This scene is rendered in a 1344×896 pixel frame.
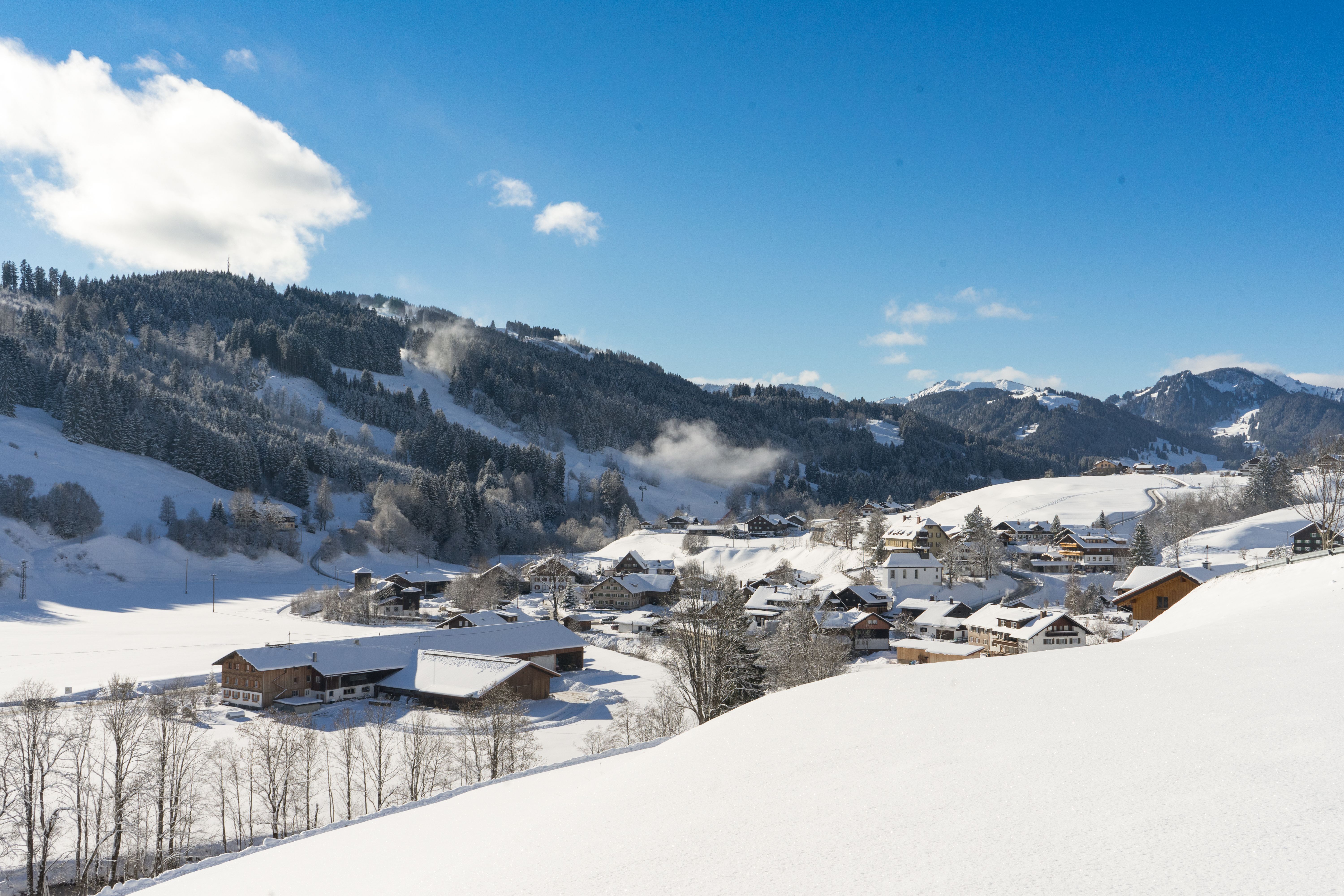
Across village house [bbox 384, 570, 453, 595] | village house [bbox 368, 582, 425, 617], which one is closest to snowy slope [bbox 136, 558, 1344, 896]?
village house [bbox 368, 582, 425, 617]

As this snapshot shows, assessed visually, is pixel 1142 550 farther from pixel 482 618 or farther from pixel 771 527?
pixel 771 527

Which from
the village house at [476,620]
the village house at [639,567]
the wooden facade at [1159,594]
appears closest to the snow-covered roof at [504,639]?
the village house at [476,620]

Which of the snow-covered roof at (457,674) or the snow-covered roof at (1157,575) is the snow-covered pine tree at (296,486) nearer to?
the snow-covered roof at (457,674)

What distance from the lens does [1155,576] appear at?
158 feet

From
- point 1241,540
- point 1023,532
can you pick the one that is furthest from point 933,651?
point 1023,532

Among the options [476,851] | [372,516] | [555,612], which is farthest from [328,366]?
[476,851]

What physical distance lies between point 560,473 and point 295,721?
11056cm

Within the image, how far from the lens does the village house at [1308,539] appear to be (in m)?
37.9

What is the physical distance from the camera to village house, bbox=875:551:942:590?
6750 cm

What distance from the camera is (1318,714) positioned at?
299 inches

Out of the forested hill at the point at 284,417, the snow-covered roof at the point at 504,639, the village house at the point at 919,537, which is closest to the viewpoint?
the snow-covered roof at the point at 504,639

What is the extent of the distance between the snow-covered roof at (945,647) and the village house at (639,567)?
34762mm

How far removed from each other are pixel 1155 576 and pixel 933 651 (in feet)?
52.7

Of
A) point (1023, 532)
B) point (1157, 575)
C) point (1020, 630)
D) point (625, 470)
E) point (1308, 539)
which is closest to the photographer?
point (1020, 630)
